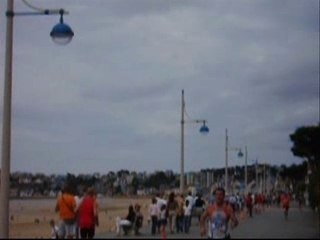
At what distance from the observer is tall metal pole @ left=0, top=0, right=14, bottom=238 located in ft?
42.7

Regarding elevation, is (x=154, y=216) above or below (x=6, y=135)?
below

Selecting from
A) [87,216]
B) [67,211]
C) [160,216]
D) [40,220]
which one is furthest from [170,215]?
[40,220]

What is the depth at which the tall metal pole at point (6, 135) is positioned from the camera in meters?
13.0

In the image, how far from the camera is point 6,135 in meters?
13.2

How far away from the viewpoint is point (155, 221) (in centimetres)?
2831

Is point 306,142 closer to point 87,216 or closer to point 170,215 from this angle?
point 170,215

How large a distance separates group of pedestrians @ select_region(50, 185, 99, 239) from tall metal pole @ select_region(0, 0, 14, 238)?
15.1ft

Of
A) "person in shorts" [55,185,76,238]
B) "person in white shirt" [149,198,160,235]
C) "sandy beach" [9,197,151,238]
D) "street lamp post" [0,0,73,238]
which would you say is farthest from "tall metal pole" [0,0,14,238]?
→ "sandy beach" [9,197,151,238]

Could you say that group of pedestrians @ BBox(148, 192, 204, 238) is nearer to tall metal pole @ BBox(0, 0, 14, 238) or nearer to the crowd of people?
the crowd of people

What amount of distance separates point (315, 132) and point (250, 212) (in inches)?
1085

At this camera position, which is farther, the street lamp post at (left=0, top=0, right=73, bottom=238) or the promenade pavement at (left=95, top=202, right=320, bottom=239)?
the promenade pavement at (left=95, top=202, right=320, bottom=239)

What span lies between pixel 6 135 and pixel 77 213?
5112 mm

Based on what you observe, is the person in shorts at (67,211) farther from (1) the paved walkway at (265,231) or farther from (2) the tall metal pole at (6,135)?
(1) the paved walkway at (265,231)

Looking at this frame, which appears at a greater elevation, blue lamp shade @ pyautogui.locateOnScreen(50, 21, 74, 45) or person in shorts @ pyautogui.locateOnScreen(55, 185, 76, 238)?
blue lamp shade @ pyautogui.locateOnScreen(50, 21, 74, 45)
